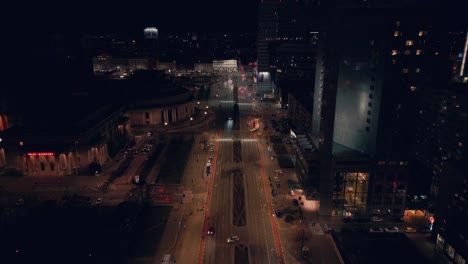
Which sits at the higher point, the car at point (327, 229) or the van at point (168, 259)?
the car at point (327, 229)

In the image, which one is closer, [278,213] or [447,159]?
[447,159]

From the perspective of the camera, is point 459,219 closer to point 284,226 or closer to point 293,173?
point 284,226

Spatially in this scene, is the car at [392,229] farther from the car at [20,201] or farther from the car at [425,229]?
the car at [20,201]

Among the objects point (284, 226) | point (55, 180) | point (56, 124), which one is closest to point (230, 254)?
point (284, 226)

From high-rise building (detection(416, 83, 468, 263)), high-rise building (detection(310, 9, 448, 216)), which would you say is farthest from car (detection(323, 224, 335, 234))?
high-rise building (detection(416, 83, 468, 263))

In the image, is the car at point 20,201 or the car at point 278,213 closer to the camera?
the car at point 278,213

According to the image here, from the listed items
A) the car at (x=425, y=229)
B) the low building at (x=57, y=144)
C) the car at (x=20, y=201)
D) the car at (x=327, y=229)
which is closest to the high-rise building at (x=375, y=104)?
the car at (x=327, y=229)

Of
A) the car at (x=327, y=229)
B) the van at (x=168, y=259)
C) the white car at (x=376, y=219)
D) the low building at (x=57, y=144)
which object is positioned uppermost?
the low building at (x=57, y=144)

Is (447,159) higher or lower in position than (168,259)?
higher

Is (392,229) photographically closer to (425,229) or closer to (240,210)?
(425,229)

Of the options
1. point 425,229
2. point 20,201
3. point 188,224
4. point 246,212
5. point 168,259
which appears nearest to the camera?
point 168,259

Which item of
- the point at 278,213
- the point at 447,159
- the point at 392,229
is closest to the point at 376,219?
the point at 392,229

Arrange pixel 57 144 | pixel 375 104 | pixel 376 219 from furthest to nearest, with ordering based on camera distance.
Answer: pixel 57 144 < pixel 376 219 < pixel 375 104

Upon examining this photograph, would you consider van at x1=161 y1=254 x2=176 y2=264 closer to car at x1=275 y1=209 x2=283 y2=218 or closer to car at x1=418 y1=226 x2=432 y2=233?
car at x1=275 y1=209 x2=283 y2=218
